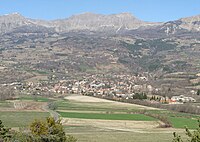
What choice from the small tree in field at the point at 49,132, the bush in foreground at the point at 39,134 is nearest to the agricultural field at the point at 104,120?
the small tree in field at the point at 49,132

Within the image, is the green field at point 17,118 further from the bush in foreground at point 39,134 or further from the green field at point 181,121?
the bush in foreground at point 39,134

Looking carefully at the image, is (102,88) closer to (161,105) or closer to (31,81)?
(31,81)

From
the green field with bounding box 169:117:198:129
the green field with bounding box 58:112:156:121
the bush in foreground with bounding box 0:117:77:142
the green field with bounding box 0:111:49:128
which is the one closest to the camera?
the bush in foreground with bounding box 0:117:77:142

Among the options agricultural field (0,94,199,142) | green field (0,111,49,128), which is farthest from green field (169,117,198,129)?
green field (0,111,49,128)

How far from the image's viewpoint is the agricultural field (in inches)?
2409

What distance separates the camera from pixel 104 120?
8275 centimetres

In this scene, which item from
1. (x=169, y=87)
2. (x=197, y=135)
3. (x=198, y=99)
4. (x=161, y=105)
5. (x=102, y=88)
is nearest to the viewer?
(x=197, y=135)

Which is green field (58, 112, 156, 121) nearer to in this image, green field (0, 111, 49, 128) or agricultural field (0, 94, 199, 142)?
agricultural field (0, 94, 199, 142)

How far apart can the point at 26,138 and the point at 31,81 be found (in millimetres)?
152925

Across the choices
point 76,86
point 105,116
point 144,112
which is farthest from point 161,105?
point 76,86

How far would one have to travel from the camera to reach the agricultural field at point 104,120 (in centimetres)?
6118

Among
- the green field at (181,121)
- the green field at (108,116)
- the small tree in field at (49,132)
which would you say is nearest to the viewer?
the small tree in field at (49,132)

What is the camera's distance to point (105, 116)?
8906 centimetres

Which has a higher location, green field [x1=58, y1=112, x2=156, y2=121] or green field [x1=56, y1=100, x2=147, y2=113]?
green field [x1=58, y1=112, x2=156, y2=121]
